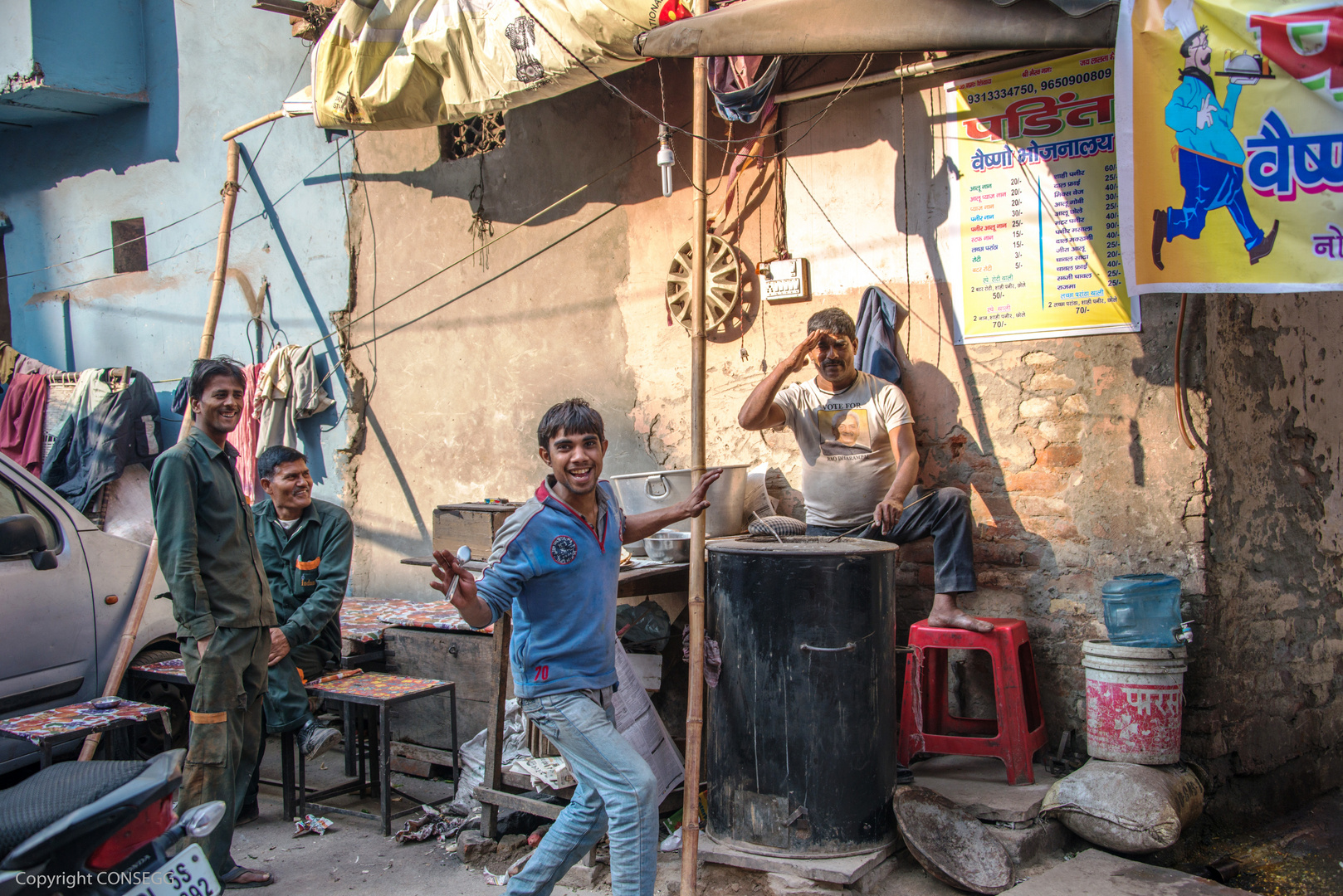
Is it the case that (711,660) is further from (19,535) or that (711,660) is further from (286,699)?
(19,535)

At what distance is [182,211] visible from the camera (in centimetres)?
939

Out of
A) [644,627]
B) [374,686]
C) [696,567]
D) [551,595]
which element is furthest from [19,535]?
[696,567]

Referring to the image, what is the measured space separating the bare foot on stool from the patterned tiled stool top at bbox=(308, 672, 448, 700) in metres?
2.38

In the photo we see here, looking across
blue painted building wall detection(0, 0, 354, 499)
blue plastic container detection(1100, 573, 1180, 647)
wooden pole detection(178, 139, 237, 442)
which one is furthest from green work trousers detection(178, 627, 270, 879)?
wooden pole detection(178, 139, 237, 442)

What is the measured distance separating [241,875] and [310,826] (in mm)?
660

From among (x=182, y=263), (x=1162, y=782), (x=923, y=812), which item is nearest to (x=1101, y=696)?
(x=1162, y=782)

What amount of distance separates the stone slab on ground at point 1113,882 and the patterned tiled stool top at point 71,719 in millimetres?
3747

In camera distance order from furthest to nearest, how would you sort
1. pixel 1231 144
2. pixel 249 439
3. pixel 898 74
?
pixel 249 439, pixel 898 74, pixel 1231 144

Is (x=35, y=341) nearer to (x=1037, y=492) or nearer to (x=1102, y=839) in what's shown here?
(x=1037, y=492)

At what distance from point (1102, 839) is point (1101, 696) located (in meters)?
0.59

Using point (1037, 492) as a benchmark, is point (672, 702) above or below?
below

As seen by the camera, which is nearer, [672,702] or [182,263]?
[672,702]

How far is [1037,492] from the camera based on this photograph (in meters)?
4.79

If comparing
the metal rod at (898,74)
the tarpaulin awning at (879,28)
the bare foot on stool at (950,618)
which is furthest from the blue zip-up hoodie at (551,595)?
the metal rod at (898,74)
